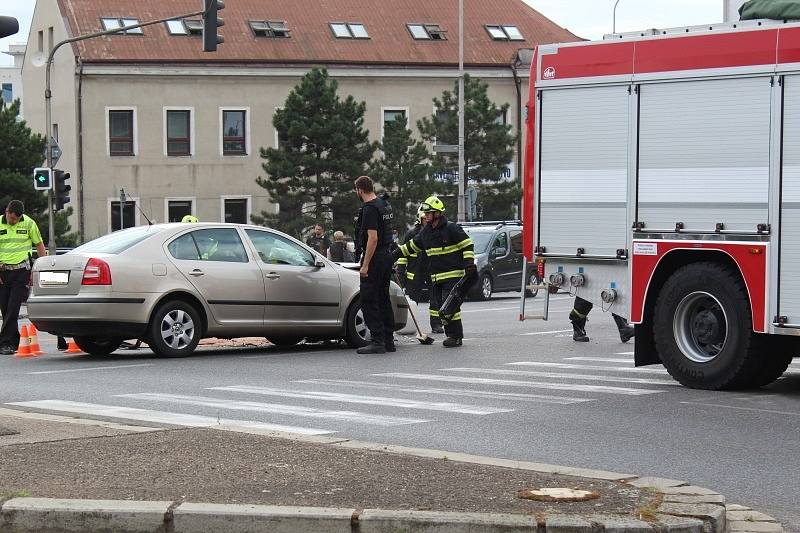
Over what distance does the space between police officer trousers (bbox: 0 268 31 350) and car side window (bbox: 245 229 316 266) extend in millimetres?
2803

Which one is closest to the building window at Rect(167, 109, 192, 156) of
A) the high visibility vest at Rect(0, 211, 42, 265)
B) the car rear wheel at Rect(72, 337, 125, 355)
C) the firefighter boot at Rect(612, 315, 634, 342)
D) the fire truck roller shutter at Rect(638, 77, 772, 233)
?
the high visibility vest at Rect(0, 211, 42, 265)

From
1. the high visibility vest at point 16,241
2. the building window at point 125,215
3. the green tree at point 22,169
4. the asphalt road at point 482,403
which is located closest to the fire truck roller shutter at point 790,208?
the asphalt road at point 482,403

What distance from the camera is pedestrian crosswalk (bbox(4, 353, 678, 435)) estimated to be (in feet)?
35.1

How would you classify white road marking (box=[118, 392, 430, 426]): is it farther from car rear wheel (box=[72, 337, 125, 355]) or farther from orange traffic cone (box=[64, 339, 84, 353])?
orange traffic cone (box=[64, 339, 84, 353])

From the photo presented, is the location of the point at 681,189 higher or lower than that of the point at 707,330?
higher

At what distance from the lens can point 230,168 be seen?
6159cm

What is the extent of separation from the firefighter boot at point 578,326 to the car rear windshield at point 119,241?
5.20 metres

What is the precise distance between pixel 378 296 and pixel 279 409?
18.2 feet

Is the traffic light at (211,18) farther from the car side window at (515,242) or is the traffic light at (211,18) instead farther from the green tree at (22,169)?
the green tree at (22,169)

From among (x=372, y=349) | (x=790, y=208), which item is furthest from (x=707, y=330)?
(x=372, y=349)

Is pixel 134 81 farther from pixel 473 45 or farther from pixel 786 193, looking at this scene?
pixel 786 193

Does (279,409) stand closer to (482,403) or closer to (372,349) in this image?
(482,403)

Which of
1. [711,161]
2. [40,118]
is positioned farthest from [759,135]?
[40,118]

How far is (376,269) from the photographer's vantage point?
16.8 m
